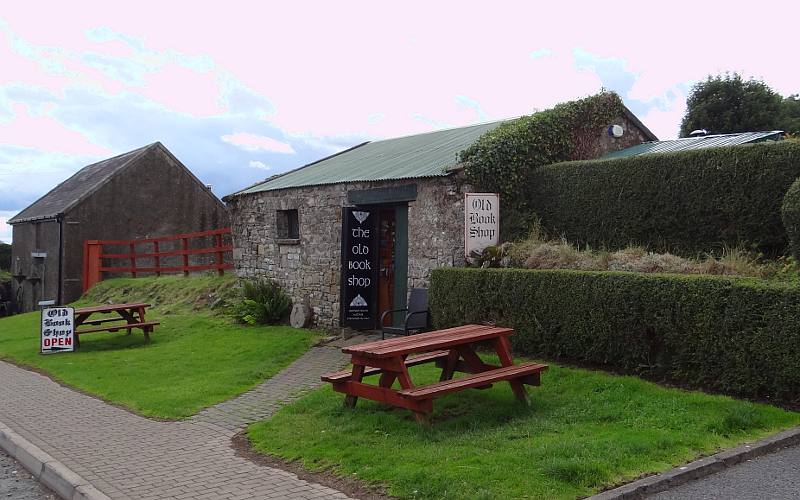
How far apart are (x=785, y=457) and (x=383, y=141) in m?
14.9

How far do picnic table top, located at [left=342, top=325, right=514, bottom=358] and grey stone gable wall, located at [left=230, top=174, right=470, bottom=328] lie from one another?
3705mm

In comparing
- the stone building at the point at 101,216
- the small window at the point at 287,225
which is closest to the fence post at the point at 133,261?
the stone building at the point at 101,216

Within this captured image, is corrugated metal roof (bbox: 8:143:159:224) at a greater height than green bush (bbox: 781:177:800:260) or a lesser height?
greater

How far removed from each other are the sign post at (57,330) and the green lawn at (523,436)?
731cm

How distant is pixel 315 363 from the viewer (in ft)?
35.5

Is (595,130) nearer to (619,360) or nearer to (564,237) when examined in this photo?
(564,237)

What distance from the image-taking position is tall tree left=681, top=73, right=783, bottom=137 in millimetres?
25641

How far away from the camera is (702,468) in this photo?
537cm

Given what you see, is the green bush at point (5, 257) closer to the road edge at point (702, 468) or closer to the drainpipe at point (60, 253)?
the drainpipe at point (60, 253)

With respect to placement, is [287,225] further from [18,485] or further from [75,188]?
[75,188]

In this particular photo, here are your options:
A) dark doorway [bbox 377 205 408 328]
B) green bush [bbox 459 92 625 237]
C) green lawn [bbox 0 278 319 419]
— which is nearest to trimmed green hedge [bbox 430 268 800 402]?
green bush [bbox 459 92 625 237]

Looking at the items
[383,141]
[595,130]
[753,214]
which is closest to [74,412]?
[753,214]

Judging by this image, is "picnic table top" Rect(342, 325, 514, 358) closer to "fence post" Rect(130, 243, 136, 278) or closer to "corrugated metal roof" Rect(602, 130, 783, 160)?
"corrugated metal roof" Rect(602, 130, 783, 160)

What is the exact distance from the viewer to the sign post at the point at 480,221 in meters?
11.1
